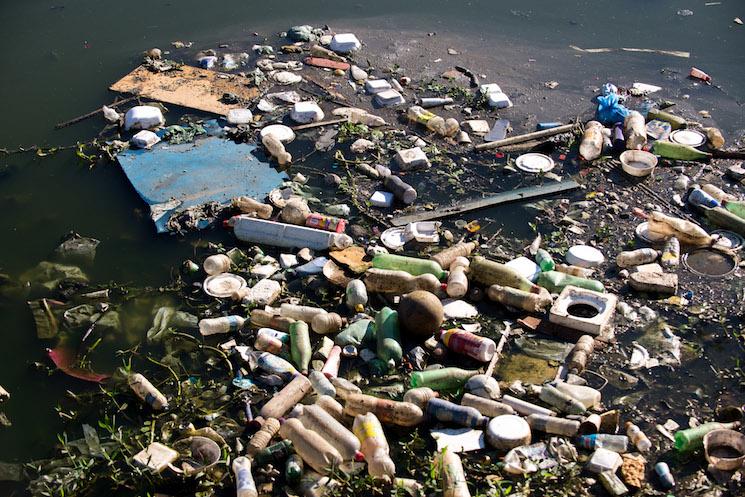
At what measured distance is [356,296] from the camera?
210 inches

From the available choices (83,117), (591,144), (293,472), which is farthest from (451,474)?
(83,117)

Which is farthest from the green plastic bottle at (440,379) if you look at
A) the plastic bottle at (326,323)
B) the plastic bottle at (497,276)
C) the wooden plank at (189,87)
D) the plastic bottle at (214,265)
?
A: the wooden plank at (189,87)

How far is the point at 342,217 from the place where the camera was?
6.39 m

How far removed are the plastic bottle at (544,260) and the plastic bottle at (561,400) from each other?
4.23 ft

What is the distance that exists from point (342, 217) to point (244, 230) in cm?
86

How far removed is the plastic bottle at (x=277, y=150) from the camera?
702 centimetres

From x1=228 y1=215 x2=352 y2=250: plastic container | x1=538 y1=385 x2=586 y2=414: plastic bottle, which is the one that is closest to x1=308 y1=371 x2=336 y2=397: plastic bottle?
x1=538 y1=385 x2=586 y2=414: plastic bottle

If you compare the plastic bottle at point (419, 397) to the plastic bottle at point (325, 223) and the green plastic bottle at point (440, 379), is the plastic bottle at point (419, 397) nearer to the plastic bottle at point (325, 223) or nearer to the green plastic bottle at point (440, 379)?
the green plastic bottle at point (440, 379)

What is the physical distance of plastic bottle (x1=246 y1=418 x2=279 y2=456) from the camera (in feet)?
14.2

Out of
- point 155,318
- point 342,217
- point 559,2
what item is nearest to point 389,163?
point 342,217

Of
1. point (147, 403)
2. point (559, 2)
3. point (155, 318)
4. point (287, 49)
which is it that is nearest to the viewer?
point (147, 403)

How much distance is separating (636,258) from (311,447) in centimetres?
307

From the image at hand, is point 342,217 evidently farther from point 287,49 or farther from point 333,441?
point 287,49

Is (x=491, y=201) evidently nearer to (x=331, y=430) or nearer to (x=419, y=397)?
(x=419, y=397)
